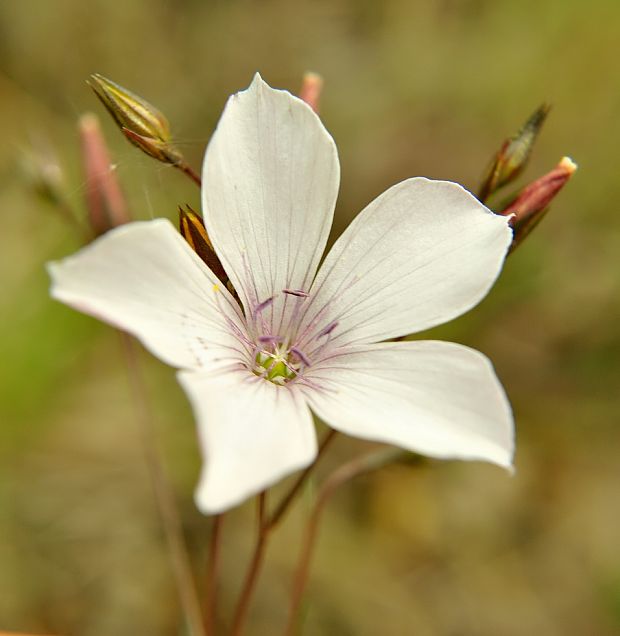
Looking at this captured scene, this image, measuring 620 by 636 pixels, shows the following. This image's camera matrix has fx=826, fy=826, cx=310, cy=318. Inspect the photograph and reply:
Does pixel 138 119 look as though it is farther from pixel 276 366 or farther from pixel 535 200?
pixel 535 200

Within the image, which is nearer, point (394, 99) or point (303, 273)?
point (303, 273)

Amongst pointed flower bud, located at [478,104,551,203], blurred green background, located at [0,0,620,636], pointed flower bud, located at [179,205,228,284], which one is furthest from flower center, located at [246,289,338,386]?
blurred green background, located at [0,0,620,636]

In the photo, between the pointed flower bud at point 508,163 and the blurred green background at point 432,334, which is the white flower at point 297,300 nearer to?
the pointed flower bud at point 508,163

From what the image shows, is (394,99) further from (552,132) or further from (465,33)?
(552,132)

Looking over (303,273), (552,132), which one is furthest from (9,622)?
(552,132)

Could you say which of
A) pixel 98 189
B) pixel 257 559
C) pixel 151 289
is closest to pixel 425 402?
pixel 151 289

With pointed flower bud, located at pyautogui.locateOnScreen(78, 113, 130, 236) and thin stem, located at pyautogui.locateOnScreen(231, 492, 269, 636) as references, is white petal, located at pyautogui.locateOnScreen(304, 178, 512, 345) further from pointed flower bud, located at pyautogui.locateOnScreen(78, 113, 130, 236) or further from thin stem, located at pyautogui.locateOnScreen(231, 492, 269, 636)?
pointed flower bud, located at pyautogui.locateOnScreen(78, 113, 130, 236)
